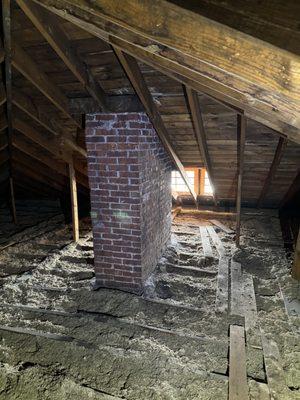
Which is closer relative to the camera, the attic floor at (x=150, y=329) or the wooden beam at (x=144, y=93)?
the wooden beam at (x=144, y=93)

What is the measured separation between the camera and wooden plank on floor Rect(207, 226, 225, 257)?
4.60 metres

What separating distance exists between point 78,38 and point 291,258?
13.8 feet

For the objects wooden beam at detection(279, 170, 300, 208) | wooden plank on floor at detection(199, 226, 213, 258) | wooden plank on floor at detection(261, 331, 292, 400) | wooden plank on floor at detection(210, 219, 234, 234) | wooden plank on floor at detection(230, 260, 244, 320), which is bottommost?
wooden plank on floor at detection(261, 331, 292, 400)

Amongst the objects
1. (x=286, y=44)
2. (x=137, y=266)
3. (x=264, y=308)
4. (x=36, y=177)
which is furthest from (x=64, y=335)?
(x=36, y=177)

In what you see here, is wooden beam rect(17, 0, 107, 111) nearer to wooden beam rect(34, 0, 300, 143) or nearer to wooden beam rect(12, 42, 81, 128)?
wooden beam rect(12, 42, 81, 128)

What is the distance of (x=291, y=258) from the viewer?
431 cm

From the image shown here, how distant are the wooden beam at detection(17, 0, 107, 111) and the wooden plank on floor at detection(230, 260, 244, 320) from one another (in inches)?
106

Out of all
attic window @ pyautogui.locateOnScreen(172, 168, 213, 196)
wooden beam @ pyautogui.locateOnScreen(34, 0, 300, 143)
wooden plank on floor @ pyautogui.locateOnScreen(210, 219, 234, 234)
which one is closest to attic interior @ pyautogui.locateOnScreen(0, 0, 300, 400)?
wooden beam @ pyautogui.locateOnScreen(34, 0, 300, 143)

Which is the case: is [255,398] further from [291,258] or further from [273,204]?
[273,204]

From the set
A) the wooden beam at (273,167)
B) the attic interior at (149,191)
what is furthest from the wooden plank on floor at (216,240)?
the wooden beam at (273,167)

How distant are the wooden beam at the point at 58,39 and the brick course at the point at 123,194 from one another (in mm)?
497

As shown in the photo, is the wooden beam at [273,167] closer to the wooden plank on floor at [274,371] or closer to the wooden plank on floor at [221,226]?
the wooden plank on floor at [221,226]

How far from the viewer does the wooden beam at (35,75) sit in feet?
7.27

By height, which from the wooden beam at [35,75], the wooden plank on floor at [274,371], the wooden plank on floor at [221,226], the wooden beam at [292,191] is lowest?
the wooden plank on floor at [274,371]
